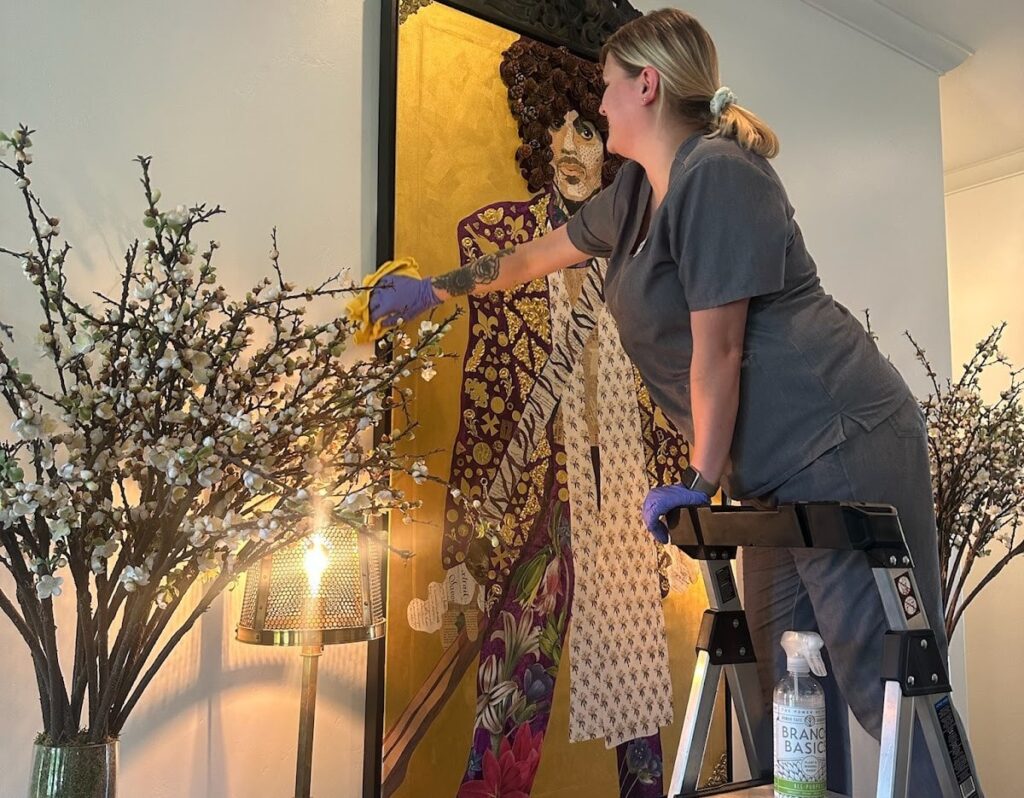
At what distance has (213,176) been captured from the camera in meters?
1.56

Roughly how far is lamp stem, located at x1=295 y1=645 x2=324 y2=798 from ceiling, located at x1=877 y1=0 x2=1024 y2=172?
8.55 ft

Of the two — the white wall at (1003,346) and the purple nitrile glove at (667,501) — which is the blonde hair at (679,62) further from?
the white wall at (1003,346)

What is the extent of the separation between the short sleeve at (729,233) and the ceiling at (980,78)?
1.88m

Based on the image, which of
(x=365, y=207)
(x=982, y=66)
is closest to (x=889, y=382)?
(x=365, y=207)

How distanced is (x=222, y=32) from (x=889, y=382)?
1257mm

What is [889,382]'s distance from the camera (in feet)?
4.67

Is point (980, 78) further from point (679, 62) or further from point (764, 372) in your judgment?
point (764, 372)

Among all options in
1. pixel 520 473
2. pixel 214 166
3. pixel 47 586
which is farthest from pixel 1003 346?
pixel 47 586

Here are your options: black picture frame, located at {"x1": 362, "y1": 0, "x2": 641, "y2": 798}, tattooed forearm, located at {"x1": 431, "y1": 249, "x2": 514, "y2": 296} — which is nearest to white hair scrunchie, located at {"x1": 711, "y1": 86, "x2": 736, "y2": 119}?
tattooed forearm, located at {"x1": 431, "y1": 249, "x2": 514, "y2": 296}

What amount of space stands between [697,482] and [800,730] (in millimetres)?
A: 372

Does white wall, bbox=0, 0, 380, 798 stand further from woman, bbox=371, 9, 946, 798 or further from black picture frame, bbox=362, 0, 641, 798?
woman, bbox=371, 9, 946, 798

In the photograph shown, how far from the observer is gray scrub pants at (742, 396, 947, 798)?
4.35 ft

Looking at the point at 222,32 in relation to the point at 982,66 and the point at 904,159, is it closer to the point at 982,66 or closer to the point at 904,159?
the point at 904,159

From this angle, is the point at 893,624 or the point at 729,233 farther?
the point at 729,233
